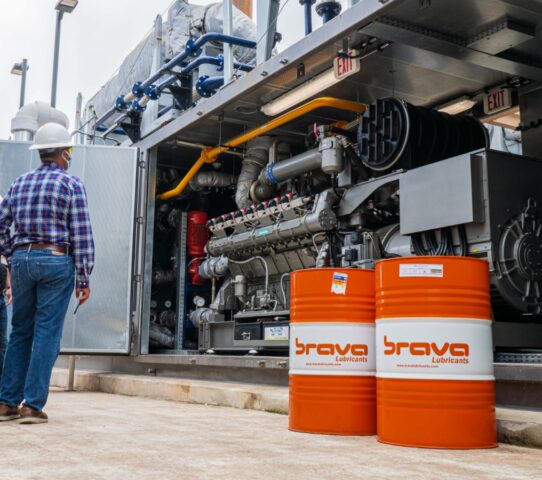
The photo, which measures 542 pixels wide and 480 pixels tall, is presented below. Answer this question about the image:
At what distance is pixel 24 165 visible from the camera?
7176 mm

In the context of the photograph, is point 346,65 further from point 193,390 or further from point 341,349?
point 193,390

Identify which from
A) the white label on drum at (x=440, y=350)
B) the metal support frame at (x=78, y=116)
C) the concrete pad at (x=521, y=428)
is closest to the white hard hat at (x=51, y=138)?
the white label on drum at (x=440, y=350)

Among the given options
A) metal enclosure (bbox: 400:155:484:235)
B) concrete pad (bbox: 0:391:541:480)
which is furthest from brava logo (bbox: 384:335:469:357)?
metal enclosure (bbox: 400:155:484:235)

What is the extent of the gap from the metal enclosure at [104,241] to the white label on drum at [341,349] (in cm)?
409

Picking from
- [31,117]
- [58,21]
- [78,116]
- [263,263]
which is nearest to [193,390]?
[263,263]

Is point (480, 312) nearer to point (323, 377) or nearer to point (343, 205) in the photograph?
point (323, 377)

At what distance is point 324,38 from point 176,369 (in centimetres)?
371

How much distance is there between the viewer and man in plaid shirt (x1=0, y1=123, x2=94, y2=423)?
3797mm

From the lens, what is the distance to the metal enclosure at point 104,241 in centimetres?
704

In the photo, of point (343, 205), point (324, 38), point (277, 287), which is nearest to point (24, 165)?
point (277, 287)

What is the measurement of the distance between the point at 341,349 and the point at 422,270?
1.94ft

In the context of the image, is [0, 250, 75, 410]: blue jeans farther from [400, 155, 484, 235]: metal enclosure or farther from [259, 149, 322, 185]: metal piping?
[259, 149, 322, 185]: metal piping

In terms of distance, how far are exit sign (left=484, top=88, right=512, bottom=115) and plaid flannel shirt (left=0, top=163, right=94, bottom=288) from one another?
355 centimetres

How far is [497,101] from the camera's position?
5805mm
